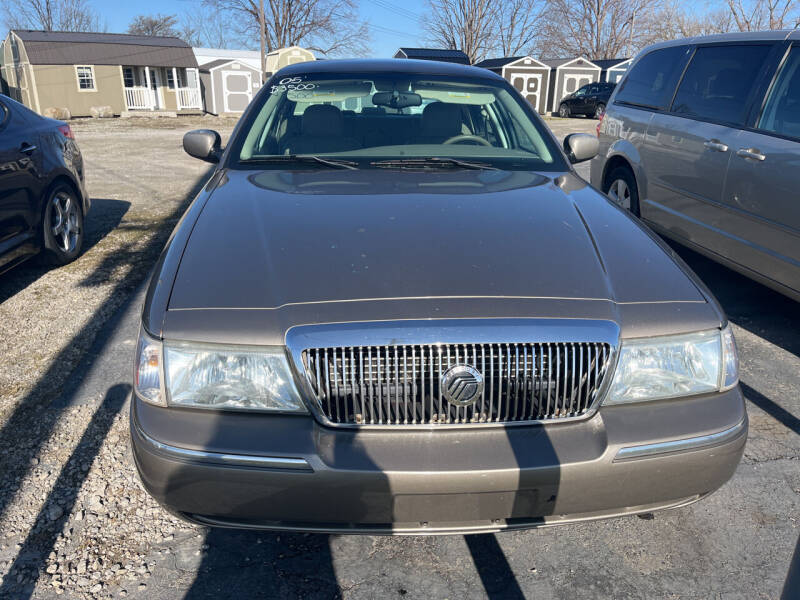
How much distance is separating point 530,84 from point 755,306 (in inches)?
1382

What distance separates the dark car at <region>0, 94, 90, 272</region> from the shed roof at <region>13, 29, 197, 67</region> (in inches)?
1241

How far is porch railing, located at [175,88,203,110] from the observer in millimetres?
36750

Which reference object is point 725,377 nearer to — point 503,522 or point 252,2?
point 503,522

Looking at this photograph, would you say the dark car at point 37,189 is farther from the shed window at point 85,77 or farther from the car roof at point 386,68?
the shed window at point 85,77

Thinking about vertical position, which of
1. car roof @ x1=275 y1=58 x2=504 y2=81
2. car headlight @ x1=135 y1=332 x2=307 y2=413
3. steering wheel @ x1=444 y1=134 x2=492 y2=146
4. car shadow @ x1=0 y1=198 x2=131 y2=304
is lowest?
car shadow @ x1=0 y1=198 x2=131 y2=304

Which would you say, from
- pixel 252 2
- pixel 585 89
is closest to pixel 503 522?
pixel 585 89

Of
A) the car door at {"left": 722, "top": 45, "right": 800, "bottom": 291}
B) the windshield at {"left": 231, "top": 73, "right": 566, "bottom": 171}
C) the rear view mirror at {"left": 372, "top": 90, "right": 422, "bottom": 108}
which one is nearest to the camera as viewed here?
the windshield at {"left": 231, "top": 73, "right": 566, "bottom": 171}

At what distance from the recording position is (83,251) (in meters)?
6.11

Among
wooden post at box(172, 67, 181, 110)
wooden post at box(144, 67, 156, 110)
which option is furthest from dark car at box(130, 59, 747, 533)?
wooden post at box(172, 67, 181, 110)

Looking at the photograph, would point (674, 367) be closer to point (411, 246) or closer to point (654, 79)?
point (411, 246)

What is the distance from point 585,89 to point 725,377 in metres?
31.8

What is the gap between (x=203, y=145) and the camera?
3.62 meters

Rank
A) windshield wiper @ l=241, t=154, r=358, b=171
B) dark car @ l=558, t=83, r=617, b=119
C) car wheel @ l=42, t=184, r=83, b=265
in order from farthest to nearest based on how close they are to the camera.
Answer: dark car @ l=558, t=83, r=617, b=119, car wheel @ l=42, t=184, r=83, b=265, windshield wiper @ l=241, t=154, r=358, b=171

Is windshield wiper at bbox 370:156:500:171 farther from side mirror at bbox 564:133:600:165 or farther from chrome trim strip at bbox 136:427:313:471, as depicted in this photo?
chrome trim strip at bbox 136:427:313:471
